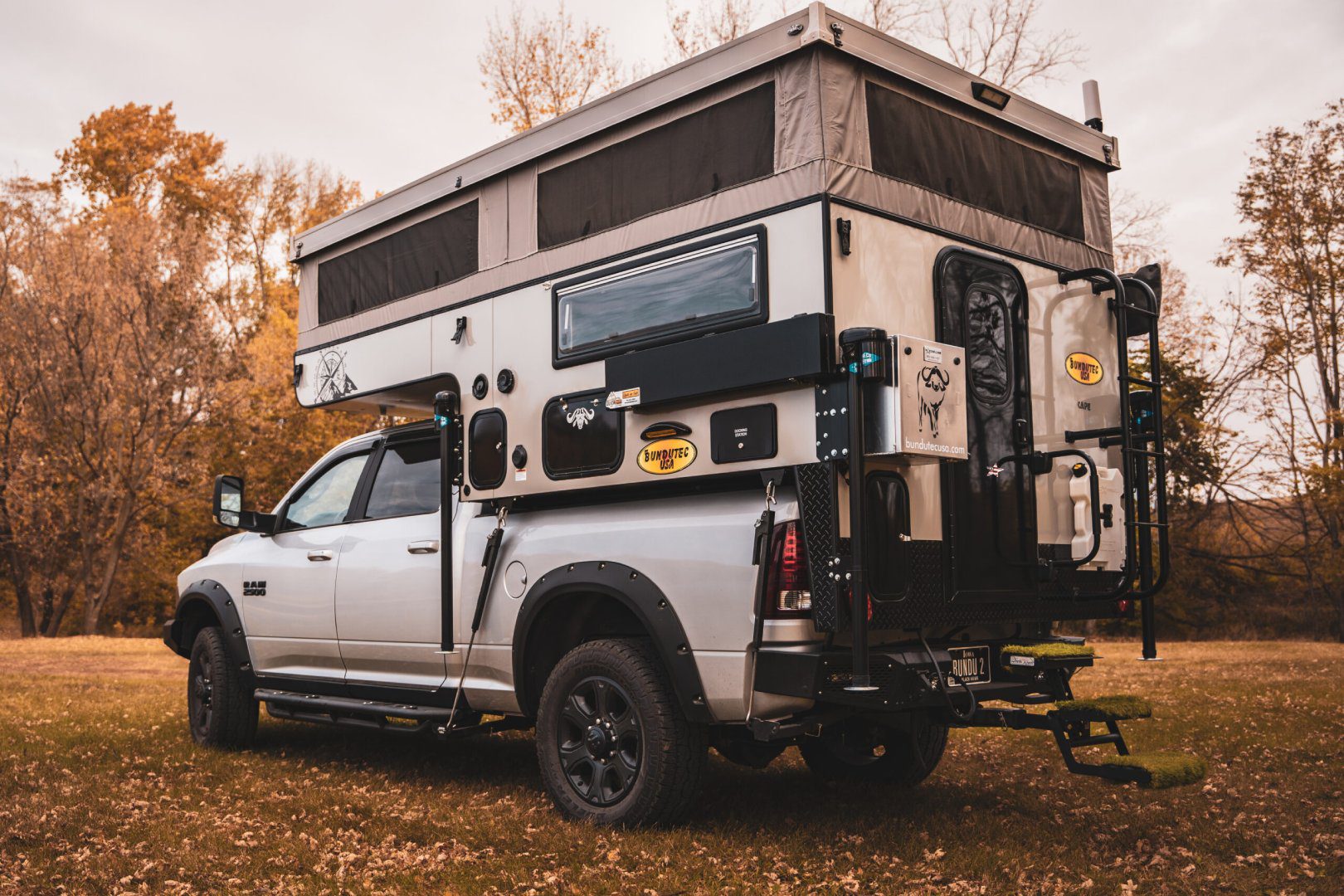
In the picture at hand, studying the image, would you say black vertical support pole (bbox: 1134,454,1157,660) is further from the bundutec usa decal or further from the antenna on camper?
the bundutec usa decal

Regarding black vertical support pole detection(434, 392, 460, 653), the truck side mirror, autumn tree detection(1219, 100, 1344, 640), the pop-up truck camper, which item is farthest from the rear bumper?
autumn tree detection(1219, 100, 1344, 640)

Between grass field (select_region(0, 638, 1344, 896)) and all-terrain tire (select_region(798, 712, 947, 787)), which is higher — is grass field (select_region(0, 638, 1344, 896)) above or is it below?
below

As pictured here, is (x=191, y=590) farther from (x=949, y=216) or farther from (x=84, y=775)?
(x=949, y=216)

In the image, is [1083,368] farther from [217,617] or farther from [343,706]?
[217,617]

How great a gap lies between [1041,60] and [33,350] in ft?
62.2

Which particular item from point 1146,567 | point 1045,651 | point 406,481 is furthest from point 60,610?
point 1146,567

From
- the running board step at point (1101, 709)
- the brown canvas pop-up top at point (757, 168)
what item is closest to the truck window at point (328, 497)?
the brown canvas pop-up top at point (757, 168)

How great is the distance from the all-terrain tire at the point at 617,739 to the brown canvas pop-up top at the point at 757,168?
1.89m

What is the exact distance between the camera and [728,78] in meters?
5.25

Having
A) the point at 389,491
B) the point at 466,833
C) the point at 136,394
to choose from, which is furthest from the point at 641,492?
the point at 136,394

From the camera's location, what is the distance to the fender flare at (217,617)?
25.2 ft

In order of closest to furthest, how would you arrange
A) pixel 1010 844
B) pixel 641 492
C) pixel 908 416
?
1. pixel 908 416
2. pixel 1010 844
3. pixel 641 492

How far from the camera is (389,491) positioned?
700 cm

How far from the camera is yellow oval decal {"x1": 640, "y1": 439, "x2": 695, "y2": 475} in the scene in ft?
17.1
